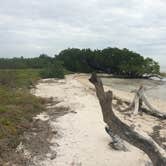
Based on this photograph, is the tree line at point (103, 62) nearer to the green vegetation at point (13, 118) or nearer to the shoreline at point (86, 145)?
the green vegetation at point (13, 118)

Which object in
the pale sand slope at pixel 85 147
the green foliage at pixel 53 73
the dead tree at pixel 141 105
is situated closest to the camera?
the pale sand slope at pixel 85 147

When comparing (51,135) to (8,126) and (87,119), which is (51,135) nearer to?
(8,126)

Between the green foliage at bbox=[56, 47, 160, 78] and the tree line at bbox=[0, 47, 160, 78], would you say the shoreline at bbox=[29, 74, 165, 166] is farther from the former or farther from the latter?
the green foliage at bbox=[56, 47, 160, 78]

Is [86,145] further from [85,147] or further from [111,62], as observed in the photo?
[111,62]

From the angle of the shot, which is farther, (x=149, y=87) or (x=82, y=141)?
(x=149, y=87)

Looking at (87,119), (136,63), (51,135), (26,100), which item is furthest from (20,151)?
(136,63)

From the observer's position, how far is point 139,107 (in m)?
17.5

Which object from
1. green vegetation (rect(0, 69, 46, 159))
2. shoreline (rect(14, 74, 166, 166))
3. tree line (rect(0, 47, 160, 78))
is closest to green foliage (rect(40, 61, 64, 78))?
tree line (rect(0, 47, 160, 78))

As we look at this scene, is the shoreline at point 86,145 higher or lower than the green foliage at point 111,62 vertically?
lower

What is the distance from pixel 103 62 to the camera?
213ft

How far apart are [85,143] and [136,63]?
171 feet

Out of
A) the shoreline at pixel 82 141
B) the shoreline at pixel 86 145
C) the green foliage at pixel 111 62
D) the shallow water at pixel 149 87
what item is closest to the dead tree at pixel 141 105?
the shoreline at pixel 82 141

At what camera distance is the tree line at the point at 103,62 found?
6068 centimetres

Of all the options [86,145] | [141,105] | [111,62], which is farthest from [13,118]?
[111,62]
